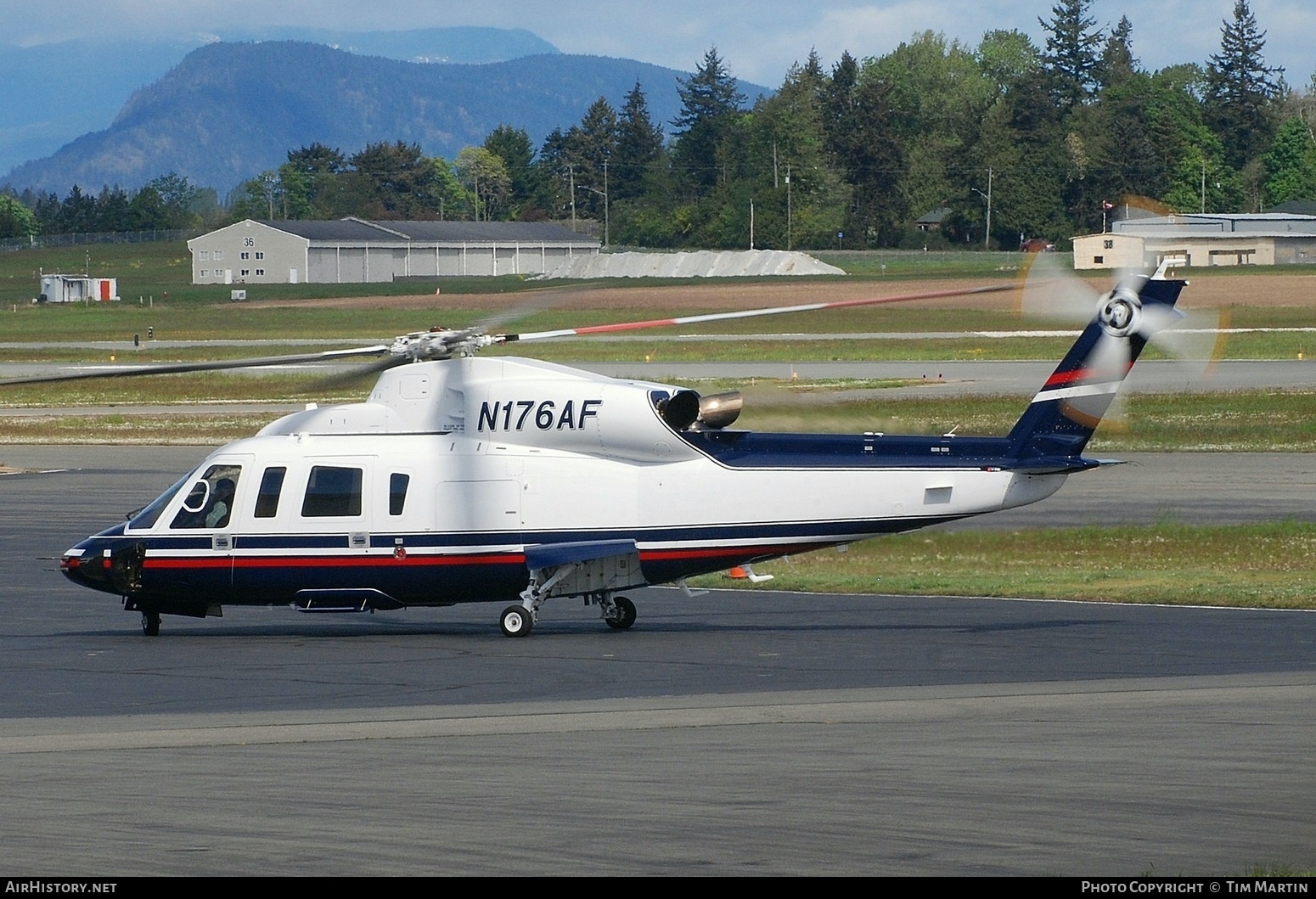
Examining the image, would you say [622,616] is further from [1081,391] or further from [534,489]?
[1081,391]

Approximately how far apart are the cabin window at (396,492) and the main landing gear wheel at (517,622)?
1.65 meters

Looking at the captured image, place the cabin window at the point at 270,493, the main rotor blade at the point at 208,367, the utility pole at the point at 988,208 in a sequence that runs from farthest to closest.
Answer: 1. the utility pole at the point at 988,208
2. the cabin window at the point at 270,493
3. the main rotor blade at the point at 208,367

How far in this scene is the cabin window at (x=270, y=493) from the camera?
61.1 feet

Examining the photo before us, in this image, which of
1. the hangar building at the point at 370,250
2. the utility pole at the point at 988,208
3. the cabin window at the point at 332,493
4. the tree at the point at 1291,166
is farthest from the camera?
the hangar building at the point at 370,250

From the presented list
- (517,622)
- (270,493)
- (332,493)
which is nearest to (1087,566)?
(517,622)

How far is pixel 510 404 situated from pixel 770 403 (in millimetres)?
3303

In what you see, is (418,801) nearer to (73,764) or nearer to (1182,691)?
(73,764)

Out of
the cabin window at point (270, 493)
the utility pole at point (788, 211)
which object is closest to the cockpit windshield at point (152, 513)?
the cabin window at point (270, 493)

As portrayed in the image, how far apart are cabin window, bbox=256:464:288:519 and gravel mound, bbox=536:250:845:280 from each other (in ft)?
395

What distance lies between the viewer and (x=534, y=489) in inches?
716

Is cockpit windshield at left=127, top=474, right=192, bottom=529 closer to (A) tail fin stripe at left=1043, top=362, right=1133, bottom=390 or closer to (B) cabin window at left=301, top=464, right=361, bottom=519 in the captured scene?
(B) cabin window at left=301, top=464, right=361, bottom=519

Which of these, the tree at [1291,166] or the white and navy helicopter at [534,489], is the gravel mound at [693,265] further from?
the white and navy helicopter at [534,489]

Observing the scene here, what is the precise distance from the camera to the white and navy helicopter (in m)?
17.6

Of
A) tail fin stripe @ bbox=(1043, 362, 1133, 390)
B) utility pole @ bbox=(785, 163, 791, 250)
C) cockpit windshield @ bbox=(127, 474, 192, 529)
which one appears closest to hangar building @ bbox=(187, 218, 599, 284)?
utility pole @ bbox=(785, 163, 791, 250)
